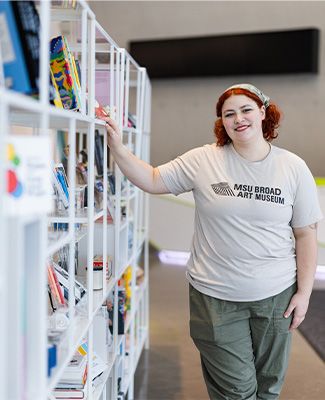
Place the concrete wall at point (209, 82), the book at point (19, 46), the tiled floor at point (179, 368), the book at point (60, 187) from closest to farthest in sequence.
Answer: the book at point (19, 46) → the book at point (60, 187) → the tiled floor at point (179, 368) → the concrete wall at point (209, 82)

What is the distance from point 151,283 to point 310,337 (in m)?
2.20

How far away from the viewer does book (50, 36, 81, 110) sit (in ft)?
6.30

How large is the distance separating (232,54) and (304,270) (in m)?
6.30

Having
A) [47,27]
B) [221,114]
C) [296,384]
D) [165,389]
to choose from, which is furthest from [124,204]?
[47,27]

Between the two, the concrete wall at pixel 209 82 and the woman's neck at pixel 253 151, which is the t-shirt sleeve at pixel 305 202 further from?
the concrete wall at pixel 209 82

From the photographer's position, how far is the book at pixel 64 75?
6.30 ft

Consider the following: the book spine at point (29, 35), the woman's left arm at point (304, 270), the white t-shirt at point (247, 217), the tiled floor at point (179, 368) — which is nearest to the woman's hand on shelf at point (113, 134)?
the white t-shirt at point (247, 217)

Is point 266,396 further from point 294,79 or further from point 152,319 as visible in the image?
point 294,79

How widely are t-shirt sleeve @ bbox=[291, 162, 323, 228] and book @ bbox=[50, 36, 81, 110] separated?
39.3 inches

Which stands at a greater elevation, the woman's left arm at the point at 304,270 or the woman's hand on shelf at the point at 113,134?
the woman's hand on shelf at the point at 113,134

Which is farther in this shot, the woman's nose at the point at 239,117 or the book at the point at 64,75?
the woman's nose at the point at 239,117

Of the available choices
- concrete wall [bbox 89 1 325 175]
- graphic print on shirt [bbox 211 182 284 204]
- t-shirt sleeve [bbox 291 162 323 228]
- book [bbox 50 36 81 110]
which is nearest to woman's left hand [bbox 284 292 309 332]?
t-shirt sleeve [bbox 291 162 323 228]

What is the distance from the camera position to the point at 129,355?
3240 millimetres

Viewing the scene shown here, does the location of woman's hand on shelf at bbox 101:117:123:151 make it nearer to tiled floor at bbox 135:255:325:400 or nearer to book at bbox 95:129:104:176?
book at bbox 95:129:104:176
